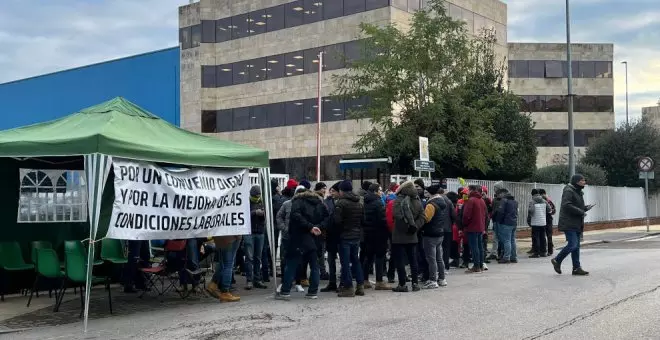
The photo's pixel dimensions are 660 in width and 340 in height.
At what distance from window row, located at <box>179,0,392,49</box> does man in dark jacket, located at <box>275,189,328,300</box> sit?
32.6 metres

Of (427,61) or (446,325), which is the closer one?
(446,325)

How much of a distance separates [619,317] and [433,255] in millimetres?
3934

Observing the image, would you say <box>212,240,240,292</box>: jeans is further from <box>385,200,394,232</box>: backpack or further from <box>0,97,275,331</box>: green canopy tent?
<box>385,200,394,232</box>: backpack

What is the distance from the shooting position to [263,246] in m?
12.9

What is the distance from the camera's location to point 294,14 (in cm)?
4606

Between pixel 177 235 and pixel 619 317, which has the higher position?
pixel 177 235

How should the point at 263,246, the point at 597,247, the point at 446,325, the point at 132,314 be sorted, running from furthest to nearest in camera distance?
the point at 597,247 → the point at 263,246 → the point at 132,314 → the point at 446,325

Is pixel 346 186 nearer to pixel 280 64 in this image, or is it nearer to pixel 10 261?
pixel 10 261

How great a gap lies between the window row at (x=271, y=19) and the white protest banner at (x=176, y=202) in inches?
1287

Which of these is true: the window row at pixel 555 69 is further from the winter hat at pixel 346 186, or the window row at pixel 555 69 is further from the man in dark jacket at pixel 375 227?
the winter hat at pixel 346 186

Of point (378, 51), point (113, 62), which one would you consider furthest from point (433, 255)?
point (113, 62)

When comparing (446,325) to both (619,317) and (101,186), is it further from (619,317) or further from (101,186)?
(101,186)

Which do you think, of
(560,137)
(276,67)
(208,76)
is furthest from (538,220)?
(560,137)

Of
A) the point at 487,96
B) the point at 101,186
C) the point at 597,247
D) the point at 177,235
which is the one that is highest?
the point at 487,96
